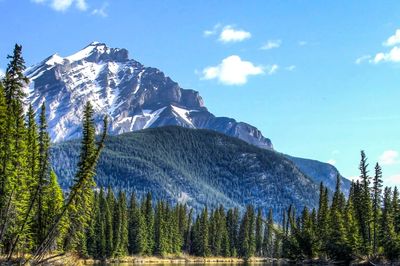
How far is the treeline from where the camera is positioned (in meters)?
47.0

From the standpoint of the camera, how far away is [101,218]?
135 meters

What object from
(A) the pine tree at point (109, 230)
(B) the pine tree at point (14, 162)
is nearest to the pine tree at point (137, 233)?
(A) the pine tree at point (109, 230)

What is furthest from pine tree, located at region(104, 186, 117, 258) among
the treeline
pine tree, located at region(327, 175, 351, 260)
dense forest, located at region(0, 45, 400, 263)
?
pine tree, located at region(327, 175, 351, 260)

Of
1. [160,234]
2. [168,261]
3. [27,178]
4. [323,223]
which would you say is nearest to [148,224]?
[160,234]

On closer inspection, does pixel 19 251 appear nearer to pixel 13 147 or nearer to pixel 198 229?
pixel 13 147

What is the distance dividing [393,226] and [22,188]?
6181cm

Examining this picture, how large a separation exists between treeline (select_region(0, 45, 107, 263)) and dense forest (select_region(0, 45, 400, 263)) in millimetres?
100

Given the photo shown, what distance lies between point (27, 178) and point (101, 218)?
68456mm

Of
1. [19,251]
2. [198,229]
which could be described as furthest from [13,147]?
[198,229]

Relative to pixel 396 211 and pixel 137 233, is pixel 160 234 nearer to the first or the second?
pixel 137 233

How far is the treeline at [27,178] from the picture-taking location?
154 feet

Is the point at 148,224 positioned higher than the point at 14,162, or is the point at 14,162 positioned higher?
the point at 14,162

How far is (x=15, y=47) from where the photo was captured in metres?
47.4

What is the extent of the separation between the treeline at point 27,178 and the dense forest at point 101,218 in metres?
0.10
